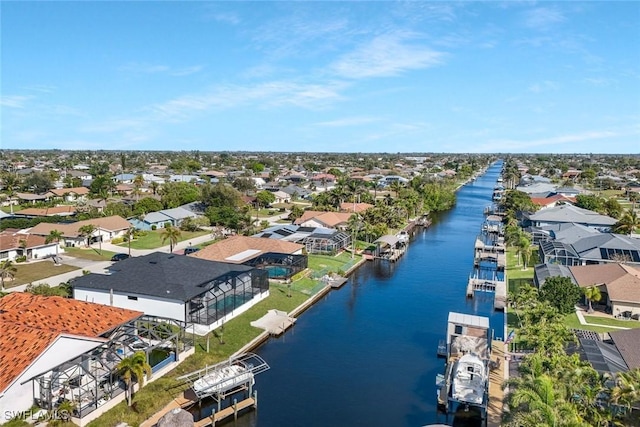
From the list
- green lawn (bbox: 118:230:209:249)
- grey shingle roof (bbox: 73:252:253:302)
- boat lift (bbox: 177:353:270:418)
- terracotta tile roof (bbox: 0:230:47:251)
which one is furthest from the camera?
green lawn (bbox: 118:230:209:249)

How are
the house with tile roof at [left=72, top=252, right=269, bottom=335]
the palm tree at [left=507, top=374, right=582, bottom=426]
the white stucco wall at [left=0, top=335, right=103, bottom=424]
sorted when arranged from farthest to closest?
the house with tile roof at [left=72, top=252, right=269, bottom=335] < the white stucco wall at [left=0, top=335, right=103, bottom=424] < the palm tree at [left=507, top=374, right=582, bottom=426]

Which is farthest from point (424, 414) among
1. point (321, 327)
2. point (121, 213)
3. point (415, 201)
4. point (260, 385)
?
point (415, 201)

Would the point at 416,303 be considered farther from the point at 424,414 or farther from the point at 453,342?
the point at 424,414

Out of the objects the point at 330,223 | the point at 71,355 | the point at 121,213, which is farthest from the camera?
the point at 121,213

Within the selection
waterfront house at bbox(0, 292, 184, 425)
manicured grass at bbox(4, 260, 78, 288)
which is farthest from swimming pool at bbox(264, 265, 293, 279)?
manicured grass at bbox(4, 260, 78, 288)

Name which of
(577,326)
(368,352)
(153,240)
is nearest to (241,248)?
Result: (153,240)

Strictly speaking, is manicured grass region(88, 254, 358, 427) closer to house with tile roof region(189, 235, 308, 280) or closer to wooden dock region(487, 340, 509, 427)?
house with tile roof region(189, 235, 308, 280)

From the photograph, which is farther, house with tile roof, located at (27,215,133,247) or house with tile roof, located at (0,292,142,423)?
house with tile roof, located at (27,215,133,247)

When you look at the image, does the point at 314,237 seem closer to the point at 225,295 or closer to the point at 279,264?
the point at 279,264
